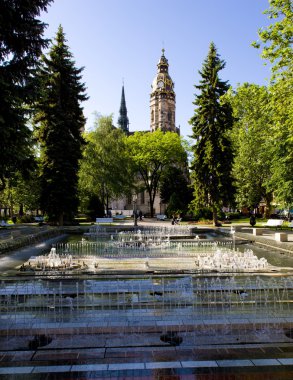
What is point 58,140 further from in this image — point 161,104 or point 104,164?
point 161,104

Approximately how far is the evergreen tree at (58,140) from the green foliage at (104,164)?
7.57 meters

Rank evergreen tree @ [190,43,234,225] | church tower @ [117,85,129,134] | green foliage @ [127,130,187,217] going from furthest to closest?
church tower @ [117,85,129,134] < green foliage @ [127,130,187,217] < evergreen tree @ [190,43,234,225]

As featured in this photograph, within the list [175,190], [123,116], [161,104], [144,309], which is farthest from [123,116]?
[144,309]

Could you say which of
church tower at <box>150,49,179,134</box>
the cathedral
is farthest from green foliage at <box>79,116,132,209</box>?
church tower at <box>150,49,179,134</box>

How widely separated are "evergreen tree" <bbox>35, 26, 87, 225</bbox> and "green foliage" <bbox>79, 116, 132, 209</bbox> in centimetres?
757

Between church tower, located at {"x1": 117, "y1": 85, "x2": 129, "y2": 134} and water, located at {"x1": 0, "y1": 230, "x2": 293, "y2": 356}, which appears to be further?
church tower, located at {"x1": 117, "y1": 85, "x2": 129, "y2": 134}

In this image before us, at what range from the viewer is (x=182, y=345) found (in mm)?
6020

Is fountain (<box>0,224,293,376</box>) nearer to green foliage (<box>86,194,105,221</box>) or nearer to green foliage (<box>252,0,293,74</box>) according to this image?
green foliage (<box>252,0,293,74</box>)

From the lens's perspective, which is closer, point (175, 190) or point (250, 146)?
point (250, 146)

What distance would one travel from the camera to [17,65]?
44.5 ft

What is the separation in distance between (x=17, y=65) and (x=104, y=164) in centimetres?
2856

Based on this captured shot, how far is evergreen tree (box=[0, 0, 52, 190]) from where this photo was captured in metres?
12.8

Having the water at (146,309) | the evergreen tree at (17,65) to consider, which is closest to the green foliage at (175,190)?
the evergreen tree at (17,65)

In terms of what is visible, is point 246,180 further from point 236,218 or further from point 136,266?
point 136,266
